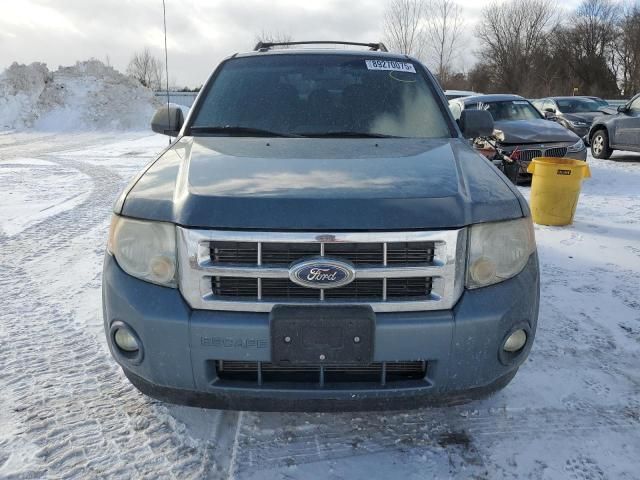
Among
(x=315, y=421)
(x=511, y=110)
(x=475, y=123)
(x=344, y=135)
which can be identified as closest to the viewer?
(x=315, y=421)

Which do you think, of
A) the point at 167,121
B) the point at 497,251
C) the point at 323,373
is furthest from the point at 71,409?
the point at 497,251

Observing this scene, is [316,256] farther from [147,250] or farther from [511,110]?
[511,110]

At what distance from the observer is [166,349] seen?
1.96 m

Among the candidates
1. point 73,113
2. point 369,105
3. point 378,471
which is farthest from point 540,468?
point 73,113

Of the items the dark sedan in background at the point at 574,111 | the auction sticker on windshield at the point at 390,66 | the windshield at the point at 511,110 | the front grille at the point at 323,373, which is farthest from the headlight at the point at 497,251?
the dark sedan in background at the point at 574,111

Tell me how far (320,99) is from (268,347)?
1.78 metres

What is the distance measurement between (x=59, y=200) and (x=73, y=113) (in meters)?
18.1

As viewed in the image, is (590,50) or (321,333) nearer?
(321,333)

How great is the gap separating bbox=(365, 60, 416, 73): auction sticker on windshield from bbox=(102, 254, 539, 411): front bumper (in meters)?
1.90

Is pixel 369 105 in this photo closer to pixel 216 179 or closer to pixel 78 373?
pixel 216 179

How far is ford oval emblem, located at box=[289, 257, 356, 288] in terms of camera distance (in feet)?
6.19

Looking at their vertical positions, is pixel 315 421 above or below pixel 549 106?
below

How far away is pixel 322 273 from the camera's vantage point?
190cm

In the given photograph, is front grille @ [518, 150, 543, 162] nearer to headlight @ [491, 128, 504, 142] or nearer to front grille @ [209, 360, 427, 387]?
headlight @ [491, 128, 504, 142]
